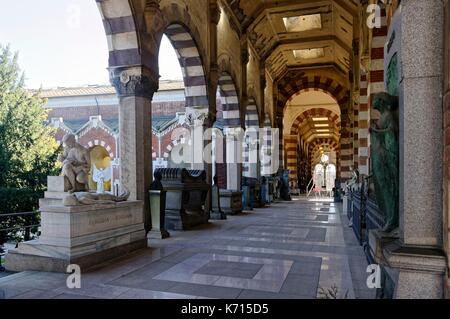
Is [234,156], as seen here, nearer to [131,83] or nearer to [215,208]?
[215,208]

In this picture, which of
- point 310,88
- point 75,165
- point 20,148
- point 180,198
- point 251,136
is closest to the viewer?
point 75,165

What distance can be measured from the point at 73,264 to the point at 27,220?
6.21m

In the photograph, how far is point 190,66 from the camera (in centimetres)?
872

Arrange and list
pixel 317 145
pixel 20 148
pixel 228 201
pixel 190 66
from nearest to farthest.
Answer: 1. pixel 190 66
2. pixel 20 148
3. pixel 228 201
4. pixel 317 145

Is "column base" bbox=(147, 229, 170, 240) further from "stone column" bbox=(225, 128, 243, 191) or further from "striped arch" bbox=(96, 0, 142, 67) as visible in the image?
"stone column" bbox=(225, 128, 243, 191)

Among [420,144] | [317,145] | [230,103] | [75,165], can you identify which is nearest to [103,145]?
[230,103]

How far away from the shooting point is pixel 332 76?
18984mm

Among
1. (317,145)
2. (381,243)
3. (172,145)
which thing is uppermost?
(317,145)

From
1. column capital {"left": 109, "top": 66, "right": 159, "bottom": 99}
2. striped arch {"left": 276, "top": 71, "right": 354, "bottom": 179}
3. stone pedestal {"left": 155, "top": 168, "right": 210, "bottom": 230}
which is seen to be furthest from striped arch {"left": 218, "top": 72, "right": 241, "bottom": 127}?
striped arch {"left": 276, "top": 71, "right": 354, "bottom": 179}

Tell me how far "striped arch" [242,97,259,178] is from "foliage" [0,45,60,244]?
795 cm

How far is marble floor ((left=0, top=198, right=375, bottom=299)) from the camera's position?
3.14m

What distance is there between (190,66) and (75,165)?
499 centimetres

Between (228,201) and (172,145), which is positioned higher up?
(172,145)

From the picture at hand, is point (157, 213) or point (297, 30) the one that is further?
point (297, 30)
